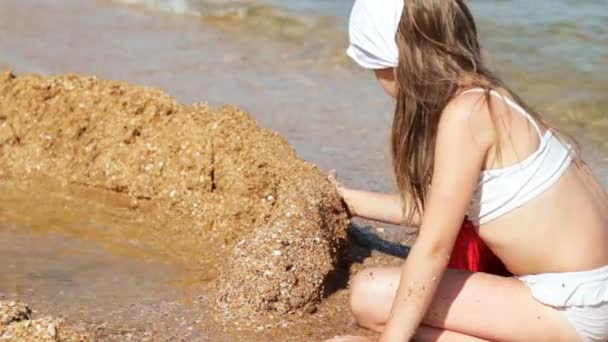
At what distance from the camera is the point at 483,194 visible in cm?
290

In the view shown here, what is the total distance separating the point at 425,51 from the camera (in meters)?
2.80

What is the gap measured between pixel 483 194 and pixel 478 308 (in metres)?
0.35

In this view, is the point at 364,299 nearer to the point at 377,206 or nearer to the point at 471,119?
the point at 377,206

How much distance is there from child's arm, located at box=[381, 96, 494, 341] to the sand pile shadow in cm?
52

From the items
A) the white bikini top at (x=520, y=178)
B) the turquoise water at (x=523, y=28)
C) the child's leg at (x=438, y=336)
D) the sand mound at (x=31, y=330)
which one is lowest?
the child's leg at (x=438, y=336)

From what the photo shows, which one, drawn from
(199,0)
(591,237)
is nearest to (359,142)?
(591,237)

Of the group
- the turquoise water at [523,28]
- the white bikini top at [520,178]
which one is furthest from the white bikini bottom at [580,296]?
the turquoise water at [523,28]

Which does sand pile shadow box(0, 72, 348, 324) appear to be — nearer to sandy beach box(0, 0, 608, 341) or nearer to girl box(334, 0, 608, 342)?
sandy beach box(0, 0, 608, 341)

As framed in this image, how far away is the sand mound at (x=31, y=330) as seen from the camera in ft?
8.55

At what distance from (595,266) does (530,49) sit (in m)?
4.40

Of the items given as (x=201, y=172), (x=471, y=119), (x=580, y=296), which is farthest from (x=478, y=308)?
(x=201, y=172)

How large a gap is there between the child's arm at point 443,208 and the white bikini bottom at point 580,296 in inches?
12.5

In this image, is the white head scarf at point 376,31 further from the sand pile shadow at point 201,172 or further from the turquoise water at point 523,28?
the turquoise water at point 523,28

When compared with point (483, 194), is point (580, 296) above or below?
below
